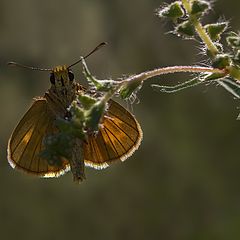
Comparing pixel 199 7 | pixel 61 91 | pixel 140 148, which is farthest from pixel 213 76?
pixel 140 148

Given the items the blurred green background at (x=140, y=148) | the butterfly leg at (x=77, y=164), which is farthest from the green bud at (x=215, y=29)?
the blurred green background at (x=140, y=148)

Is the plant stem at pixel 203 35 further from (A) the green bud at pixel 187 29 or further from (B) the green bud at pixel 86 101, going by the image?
(B) the green bud at pixel 86 101

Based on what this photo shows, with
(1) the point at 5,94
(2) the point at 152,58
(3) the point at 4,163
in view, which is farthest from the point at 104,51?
(3) the point at 4,163

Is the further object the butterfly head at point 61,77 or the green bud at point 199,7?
the butterfly head at point 61,77

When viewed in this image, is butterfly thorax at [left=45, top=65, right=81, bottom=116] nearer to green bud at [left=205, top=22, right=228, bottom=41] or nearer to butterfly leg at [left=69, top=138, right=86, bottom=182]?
butterfly leg at [left=69, top=138, right=86, bottom=182]

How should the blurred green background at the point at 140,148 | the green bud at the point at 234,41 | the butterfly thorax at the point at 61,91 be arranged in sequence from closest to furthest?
the green bud at the point at 234,41 < the butterfly thorax at the point at 61,91 < the blurred green background at the point at 140,148

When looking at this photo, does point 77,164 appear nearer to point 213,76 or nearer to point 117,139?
point 117,139

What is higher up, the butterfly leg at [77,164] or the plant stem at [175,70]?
the plant stem at [175,70]
